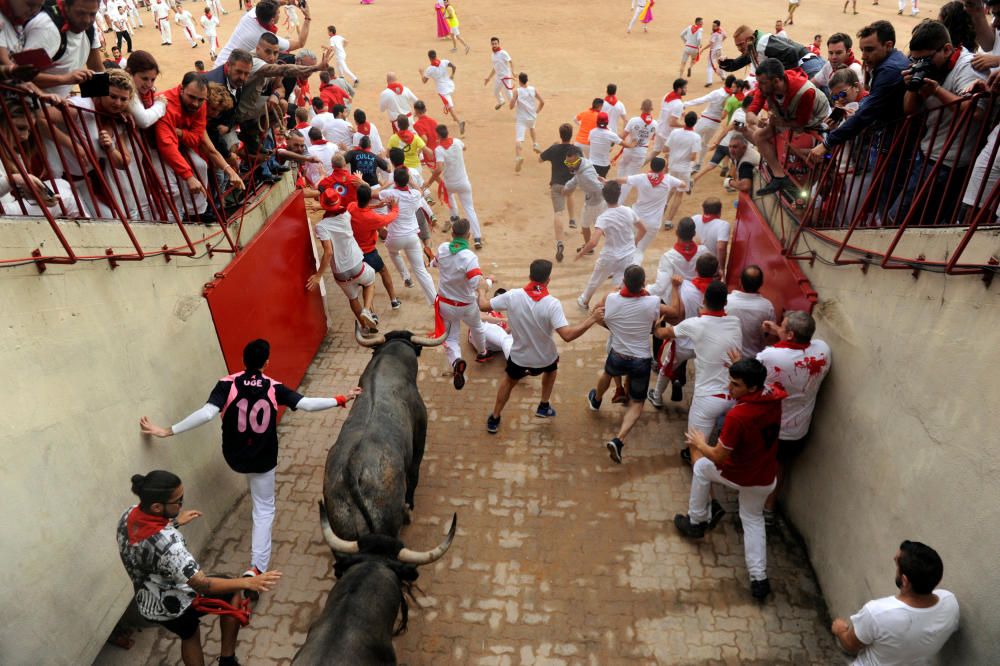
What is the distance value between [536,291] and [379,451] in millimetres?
2622

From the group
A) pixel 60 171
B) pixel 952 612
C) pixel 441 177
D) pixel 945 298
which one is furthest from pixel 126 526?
pixel 441 177

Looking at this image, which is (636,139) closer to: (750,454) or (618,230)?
(618,230)

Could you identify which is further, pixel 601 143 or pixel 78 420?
pixel 601 143

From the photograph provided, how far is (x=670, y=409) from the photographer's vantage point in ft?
25.7

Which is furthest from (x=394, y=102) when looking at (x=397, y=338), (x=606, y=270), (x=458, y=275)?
(x=397, y=338)

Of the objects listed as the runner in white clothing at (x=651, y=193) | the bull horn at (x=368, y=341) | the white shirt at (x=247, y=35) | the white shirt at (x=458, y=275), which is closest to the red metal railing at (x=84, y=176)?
the bull horn at (x=368, y=341)

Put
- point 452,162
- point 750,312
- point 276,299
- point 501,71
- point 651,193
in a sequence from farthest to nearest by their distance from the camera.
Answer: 1. point 501,71
2. point 452,162
3. point 651,193
4. point 276,299
5. point 750,312

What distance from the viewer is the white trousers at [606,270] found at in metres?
9.14

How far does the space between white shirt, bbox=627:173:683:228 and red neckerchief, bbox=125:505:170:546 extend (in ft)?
26.5

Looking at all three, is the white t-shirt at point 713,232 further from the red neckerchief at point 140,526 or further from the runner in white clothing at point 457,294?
the red neckerchief at point 140,526

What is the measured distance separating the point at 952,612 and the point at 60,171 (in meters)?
7.19

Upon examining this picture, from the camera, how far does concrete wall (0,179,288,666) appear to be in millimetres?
3873

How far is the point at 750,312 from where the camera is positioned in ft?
20.5

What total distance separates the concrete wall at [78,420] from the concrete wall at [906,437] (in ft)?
18.1
